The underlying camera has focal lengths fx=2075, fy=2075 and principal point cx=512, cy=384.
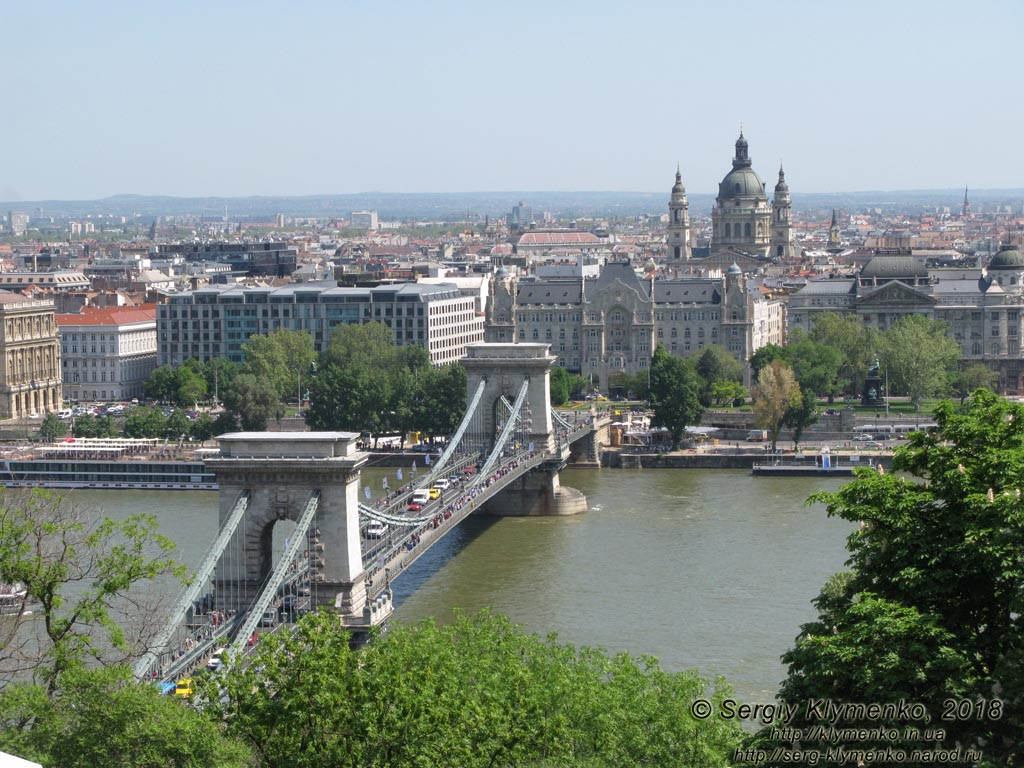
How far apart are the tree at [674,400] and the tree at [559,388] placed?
15.0 feet

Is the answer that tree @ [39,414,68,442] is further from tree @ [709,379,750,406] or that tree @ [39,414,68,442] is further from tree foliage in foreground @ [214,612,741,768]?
tree foliage in foreground @ [214,612,741,768]

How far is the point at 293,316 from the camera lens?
59406mm

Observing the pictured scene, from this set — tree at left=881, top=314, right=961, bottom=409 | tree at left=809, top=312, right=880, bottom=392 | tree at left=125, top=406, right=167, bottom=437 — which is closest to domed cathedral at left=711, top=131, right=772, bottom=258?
tree at left=809, top=312, right=880, bottom=392

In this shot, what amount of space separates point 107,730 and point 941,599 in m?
5.66

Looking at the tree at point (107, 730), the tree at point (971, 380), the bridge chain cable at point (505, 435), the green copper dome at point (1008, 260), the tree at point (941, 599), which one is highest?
the tree at point (941, 599)

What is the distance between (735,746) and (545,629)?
10415 mm

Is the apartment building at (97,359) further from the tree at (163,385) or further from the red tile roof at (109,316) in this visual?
the tree at (163,385)

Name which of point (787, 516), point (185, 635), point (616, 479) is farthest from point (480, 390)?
point (185, 635)

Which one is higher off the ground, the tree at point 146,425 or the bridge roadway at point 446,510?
the bridge roadway at point 446,510

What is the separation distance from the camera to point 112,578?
15.6m

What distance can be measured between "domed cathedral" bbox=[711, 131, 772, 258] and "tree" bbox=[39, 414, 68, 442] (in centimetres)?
4753

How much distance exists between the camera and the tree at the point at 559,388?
5134 centimetres

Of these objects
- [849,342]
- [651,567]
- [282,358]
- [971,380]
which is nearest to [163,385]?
[282,358]

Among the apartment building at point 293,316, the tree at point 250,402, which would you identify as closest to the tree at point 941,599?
the tree at point 250,402
